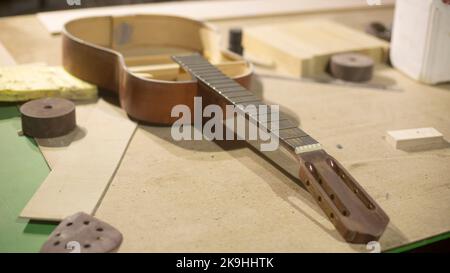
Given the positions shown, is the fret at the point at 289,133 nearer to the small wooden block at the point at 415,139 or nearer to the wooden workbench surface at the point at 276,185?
the wooden workbench surface at the point at 276,185

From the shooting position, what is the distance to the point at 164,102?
101 centimetres

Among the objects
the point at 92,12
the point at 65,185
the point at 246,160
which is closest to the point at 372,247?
the point at 246,160

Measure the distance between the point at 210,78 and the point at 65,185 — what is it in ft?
1.05

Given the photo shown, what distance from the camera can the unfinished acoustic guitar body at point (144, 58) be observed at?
1017mm

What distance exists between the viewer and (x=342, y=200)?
2.44 ft

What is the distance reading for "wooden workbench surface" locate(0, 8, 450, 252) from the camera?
74cm

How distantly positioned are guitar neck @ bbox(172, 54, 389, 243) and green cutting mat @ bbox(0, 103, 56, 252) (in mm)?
307

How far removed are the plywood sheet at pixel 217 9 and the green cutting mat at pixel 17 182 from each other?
1.84ft

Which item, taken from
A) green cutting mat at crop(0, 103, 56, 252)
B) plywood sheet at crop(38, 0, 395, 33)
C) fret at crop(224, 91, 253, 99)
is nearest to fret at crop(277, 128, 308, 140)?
fret at crop(224, 91, 253, 99)

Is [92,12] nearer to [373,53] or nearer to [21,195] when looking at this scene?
[373,53]

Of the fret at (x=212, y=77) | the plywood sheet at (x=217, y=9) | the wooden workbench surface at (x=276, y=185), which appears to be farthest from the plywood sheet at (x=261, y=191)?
the plywood sheet at (x=217, y=9)

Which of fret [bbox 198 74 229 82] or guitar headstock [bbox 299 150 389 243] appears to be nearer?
guitar headstock [bbox 299 150 389 243]

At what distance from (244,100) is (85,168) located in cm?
27

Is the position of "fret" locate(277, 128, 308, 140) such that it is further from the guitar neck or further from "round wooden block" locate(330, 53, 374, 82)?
"round wooden block" locate(330, 53, 374, 82)
